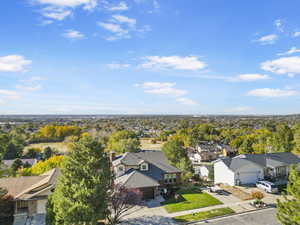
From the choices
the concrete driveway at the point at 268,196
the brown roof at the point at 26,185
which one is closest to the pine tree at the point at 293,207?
the concrete driveway at the point at 268,196

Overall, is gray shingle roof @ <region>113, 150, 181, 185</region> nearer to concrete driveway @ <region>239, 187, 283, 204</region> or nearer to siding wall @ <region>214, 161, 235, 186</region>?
siding wall @ <region>214, 161, 235, 186</region>

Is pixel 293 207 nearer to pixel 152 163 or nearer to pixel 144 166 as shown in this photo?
pixel 144 166

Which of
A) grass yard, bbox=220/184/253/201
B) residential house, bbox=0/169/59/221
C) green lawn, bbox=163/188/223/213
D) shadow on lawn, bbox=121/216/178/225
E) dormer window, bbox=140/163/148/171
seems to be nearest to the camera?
shadow on lawn, bbox=121/216/178/225

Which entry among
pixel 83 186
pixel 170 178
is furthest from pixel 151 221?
pixel 170 178

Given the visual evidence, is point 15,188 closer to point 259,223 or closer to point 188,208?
point 188,208

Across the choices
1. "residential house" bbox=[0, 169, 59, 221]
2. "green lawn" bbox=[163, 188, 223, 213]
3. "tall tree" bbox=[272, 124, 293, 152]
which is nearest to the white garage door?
"green lawn" bbox=[163, 188, 223, 213]

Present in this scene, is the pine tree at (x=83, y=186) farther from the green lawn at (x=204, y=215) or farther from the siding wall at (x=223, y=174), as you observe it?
the siding wall at (x=223, y=174)

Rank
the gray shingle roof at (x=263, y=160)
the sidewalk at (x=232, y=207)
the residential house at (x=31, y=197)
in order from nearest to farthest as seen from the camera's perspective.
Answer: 1. the residential house at (x=31, y=197)
2. the sidewalk at (x=232, y=207)
3. the gray shingle roof at (x=263, y=160)
